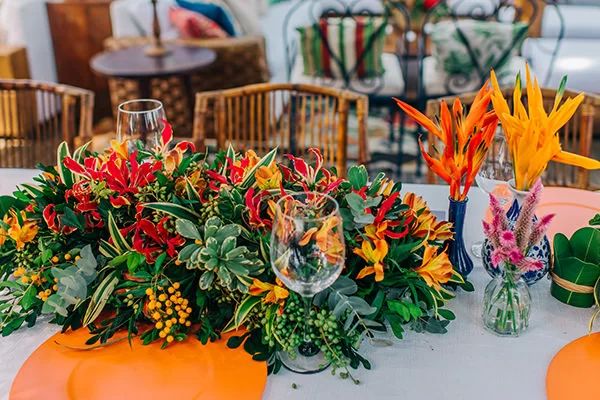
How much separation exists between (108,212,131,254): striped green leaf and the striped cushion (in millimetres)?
2109

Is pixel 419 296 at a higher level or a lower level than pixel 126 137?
lower

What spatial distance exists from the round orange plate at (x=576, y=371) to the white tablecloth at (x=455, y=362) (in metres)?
0.01

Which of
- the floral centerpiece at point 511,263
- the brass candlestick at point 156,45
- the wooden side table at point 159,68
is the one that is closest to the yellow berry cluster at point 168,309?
the floral centerpiece at point 511,263

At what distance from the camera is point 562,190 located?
1.58 meters

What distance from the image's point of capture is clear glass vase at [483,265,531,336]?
113cm

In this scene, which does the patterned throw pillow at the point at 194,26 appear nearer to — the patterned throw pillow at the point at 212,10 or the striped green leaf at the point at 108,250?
the patterned throw pillow at the point at 212,10

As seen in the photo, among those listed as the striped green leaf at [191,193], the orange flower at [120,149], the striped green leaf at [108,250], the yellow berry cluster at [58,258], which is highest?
the orange flower at [120,149]

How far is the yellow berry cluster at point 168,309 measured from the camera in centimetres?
109

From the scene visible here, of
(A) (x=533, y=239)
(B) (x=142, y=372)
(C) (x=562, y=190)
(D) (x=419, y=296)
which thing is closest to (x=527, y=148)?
(A) (x=533, y=239)

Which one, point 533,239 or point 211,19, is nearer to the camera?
point 533,239

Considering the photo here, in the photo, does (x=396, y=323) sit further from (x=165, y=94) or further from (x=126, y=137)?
(x=165, y=94)

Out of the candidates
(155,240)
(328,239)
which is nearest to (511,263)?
(328,239)

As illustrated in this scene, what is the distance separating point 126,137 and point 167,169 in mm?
225

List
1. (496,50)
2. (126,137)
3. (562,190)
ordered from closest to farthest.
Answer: (126,137) < (562,190) < (496,50)
